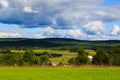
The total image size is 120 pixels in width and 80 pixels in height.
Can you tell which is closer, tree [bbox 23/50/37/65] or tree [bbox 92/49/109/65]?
tree [bbox 92/49/109/65]

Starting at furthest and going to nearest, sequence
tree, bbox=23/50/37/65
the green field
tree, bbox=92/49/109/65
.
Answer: tree, bbox=23/50/37/65 < tree, bbox=92/49/109/65 < the green field

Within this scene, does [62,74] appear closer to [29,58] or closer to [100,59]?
[100,59]

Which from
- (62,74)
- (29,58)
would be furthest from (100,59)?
(62,74)

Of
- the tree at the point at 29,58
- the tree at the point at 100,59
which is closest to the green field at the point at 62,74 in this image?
the tree at the point at 100,59

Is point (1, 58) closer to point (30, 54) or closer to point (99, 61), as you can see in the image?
point (30, 54)

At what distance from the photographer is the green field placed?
23.1 m

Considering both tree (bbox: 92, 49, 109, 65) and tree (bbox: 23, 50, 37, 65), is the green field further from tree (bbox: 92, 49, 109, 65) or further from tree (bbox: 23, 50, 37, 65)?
tree (bbox: 23, 50, 37, 65)

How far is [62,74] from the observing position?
24750 mm

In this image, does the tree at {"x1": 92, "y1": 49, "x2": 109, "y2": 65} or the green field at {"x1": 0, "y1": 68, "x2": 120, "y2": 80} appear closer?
the green field at {"x1": 0, "y1": 68, "x2": 120, "y2": 80}

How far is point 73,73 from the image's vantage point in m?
25.3

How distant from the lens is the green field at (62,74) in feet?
75.8

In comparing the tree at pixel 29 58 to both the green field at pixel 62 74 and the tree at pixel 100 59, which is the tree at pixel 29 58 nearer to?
the tree at pixel 100 59

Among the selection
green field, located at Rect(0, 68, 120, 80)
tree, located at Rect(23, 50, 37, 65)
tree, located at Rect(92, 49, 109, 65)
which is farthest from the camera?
tree, located at Rect(23, 50, 37, 65)

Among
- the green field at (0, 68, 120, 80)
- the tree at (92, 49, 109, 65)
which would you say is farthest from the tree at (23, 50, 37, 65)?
the green field at (0, 68, 120, 80)
